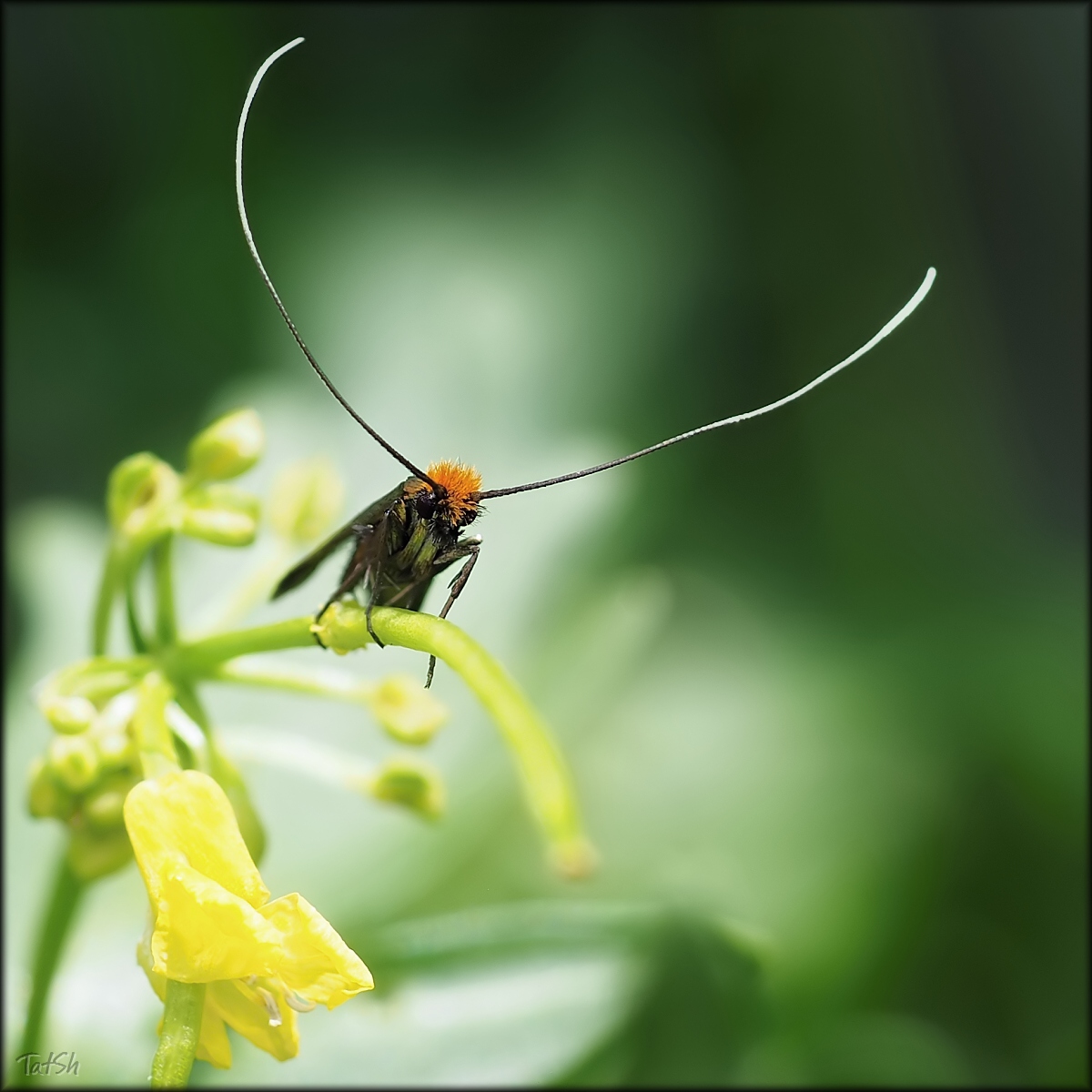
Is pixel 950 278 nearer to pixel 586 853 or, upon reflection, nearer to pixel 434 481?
pixel 434 481

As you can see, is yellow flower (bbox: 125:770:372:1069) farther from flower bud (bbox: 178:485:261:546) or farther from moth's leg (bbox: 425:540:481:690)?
flower bud (bbox: 178:485:261:546)

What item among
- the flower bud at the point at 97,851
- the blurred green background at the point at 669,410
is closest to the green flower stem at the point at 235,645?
the flower bud at the point at 97,851

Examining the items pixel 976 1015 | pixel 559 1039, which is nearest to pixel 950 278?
pixel 976 1015

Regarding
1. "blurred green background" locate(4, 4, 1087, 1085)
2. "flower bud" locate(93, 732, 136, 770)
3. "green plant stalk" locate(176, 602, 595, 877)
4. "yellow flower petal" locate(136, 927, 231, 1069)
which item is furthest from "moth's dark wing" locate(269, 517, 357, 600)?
"blurred green background" locate(4, 4, 1087, 1085)

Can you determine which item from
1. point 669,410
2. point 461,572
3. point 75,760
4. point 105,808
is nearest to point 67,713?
point 75,760

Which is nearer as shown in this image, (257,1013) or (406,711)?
(257,1013)

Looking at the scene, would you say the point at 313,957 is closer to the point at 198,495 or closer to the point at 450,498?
the point at 450,498
